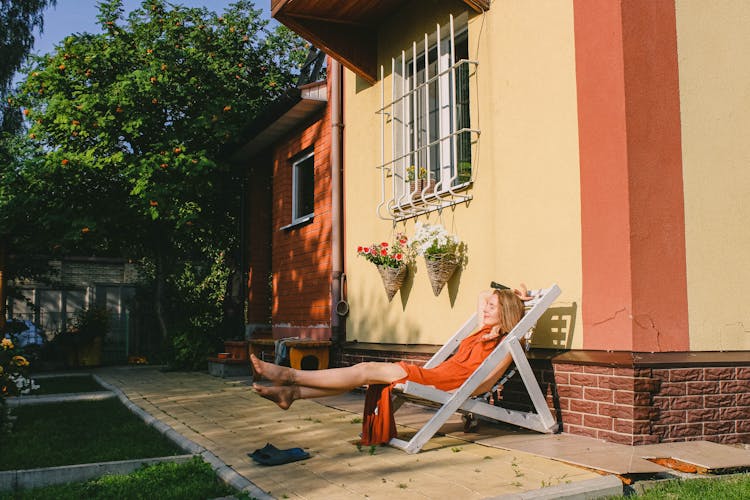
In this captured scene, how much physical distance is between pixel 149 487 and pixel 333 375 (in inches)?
51.3

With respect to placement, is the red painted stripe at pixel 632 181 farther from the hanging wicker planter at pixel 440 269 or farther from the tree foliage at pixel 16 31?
the tree foliage at pixel 16 31

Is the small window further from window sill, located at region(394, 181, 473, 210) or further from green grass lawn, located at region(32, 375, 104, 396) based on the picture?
green grass lawn, located at region(32, 375, 104, 396)

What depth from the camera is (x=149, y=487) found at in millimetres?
3775

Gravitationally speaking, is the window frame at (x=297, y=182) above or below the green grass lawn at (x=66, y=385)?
above

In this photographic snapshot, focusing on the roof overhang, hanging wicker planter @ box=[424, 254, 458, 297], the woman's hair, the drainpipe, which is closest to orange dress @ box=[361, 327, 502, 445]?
the woman's hair

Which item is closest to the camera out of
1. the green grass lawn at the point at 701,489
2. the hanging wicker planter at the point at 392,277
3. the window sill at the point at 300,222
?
the green grass lawn at the point at 701,489

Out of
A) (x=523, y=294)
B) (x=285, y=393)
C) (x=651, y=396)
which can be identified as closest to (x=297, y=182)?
(x=523, y=294)

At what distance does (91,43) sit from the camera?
12180mm

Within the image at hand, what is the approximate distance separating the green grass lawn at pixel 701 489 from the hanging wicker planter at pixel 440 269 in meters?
3.13

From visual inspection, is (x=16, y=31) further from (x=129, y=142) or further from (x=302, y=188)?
(x=302, y=188)

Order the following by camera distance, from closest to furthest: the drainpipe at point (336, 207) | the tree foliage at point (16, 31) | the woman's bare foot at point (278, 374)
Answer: the woman's bare foot at point (278, 374), the drainpipe at point (336, 207), the tree foliage at point (16, 31)

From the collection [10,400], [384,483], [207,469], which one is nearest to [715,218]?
Answer: [384,483]

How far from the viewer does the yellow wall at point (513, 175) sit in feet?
17.0

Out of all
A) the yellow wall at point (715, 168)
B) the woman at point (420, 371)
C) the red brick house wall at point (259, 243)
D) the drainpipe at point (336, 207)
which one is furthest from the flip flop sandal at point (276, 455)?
the red brick house wall at point (259, 243)
